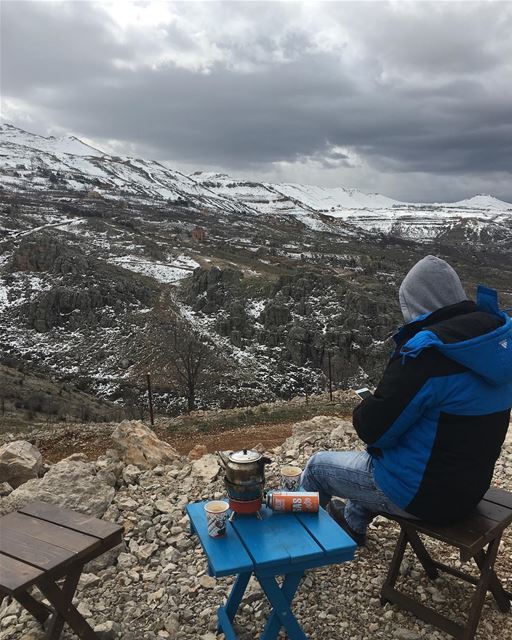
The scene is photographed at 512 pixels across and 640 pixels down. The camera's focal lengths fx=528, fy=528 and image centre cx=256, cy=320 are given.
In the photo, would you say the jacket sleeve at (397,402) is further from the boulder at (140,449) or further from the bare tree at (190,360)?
the bare tree at (190,360)

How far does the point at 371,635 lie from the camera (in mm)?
3734

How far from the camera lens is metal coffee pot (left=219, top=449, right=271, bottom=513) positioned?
3.38 metres

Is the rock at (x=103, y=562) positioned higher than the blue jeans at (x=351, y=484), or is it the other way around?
the blue jeans at (x=351, y=484)

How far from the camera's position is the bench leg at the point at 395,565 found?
3898mm

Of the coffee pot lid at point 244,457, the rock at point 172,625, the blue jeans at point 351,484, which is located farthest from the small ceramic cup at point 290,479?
the rock at point 172,625

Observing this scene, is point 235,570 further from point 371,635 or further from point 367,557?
point 367,557

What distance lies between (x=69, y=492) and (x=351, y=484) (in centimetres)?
330

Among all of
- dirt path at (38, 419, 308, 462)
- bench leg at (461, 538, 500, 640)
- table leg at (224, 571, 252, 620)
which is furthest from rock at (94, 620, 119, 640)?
dirt path at (38, 419, 308, 462)

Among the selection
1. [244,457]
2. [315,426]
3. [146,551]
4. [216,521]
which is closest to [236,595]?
[216,521]

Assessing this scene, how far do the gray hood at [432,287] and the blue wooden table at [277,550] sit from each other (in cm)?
153

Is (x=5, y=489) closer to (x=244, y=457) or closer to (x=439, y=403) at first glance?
(x=244, y=457)

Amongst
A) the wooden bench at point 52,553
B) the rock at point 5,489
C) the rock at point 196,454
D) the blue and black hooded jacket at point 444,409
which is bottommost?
the rock at point 196,454

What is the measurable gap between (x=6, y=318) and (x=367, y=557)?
151ft

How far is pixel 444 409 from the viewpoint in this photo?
3.15 metres
